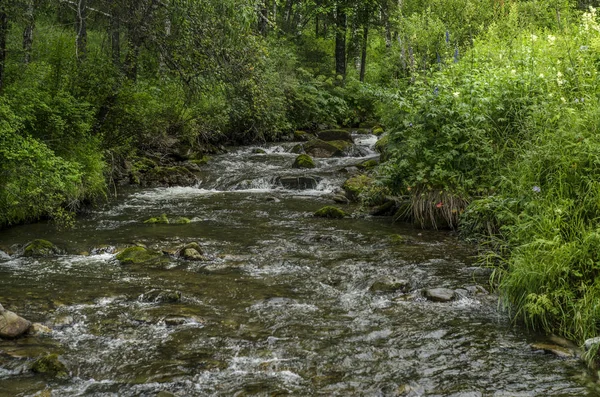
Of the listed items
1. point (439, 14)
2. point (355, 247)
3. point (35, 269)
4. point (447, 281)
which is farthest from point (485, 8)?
point (35, 269)

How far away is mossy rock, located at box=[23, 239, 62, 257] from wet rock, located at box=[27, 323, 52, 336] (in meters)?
3.55

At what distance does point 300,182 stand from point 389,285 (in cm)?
905

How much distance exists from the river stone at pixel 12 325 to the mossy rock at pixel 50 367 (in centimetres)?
78

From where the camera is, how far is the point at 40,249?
938 centimetres

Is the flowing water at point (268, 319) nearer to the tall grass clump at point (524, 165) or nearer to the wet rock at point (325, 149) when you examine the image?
the tall grass clump at point (524, 165)

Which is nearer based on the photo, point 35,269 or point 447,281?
point 447,281

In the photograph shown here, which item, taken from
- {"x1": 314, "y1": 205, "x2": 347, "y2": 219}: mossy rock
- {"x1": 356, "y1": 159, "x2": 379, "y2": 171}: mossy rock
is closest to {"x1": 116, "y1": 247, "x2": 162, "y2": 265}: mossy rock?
{"x1": 314, "y1": 205, "x2": 347, "y2": 219}: mossy rock

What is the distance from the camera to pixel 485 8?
23047mm

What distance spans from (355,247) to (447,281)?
2337 mm

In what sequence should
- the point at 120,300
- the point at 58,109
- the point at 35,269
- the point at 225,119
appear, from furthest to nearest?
the point at 225,119, the point at 58,109, the point at 35,269, the point at 120,300

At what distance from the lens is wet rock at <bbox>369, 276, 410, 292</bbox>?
7.36 m

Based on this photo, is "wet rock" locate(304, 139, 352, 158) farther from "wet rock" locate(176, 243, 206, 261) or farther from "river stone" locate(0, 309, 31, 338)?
"river stone" locate(0, 309, 31, 338)

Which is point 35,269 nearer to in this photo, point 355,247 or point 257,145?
point 355,247

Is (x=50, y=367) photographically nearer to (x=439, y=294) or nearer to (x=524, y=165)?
(x=439, y=294)
